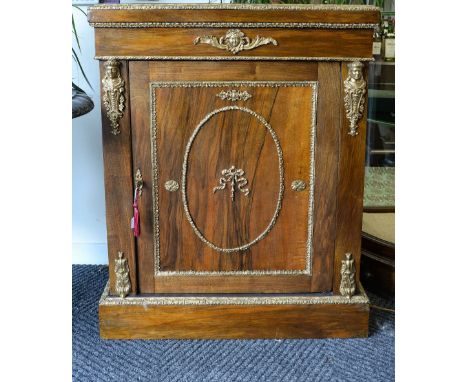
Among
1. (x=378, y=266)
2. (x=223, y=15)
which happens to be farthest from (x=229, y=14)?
(x=378, y=266)

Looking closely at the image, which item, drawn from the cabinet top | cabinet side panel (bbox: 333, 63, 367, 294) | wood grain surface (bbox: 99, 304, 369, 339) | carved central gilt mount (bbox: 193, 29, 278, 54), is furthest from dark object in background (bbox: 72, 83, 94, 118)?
cabinet side panel (bbox: 333, 63, 367, 294)

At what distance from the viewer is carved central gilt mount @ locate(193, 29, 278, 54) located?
132 cm

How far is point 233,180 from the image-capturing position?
4.70 feet

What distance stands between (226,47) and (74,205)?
945mm

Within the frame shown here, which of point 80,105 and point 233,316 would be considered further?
point 233,316

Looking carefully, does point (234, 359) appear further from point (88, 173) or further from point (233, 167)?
point (88, 173)

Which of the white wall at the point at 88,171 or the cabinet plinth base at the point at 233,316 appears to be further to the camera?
the white wall at the point at 88,171

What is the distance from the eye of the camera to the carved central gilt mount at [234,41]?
1.32m

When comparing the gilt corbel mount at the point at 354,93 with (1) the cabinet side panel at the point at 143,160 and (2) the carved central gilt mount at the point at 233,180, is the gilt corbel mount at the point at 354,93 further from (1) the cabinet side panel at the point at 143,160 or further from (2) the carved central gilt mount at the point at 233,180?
(1) the cabinet side panel at the point at 143,160

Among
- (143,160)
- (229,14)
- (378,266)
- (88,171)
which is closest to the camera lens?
(229,14)

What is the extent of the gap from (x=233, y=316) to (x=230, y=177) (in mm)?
394

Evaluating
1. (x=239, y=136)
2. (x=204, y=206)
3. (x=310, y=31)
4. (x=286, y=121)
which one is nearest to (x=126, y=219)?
(x=204, y=206)

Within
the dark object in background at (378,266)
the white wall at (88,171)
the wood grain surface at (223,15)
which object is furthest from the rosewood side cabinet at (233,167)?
the white wall at (88,171)

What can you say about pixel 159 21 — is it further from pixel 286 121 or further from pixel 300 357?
pixel 300 357
